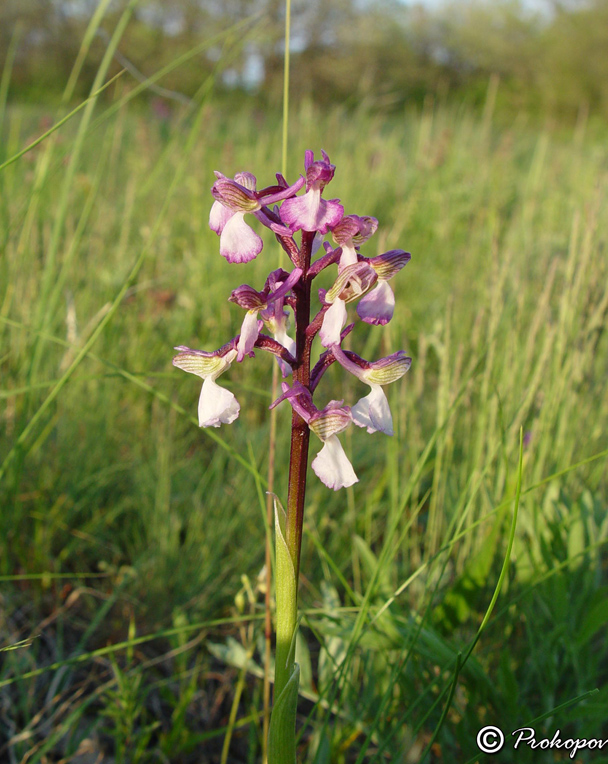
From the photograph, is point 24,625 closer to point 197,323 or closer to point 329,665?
point 329,665

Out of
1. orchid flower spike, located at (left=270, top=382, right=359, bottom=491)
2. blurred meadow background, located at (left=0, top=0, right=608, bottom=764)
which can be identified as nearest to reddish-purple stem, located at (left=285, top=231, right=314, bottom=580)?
orchid flower spike, located at (left=270, top=382, right=359, bottom=491)

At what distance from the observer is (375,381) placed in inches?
26.2

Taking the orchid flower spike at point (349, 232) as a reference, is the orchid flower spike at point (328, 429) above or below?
below

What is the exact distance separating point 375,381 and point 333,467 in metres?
0.11

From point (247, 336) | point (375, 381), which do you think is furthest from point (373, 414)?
point (247, 336)

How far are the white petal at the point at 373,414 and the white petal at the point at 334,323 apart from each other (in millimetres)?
76

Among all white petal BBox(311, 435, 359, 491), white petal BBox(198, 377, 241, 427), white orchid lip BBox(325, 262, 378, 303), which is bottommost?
white petal BBox(311, 435, 359, 491)

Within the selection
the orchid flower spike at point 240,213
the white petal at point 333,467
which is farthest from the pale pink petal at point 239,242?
the white petal at point 333,467

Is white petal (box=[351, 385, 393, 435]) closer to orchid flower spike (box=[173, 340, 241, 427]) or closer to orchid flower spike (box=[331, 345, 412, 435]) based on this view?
orchid flower spike (box=[331, 345, 412, 435])

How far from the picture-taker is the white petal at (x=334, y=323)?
0.61 meters

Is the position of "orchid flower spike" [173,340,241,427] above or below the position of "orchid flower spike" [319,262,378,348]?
below

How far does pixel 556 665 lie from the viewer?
987 mm

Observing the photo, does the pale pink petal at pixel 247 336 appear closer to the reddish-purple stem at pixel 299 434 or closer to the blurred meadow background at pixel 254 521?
the reddish-purple stem at pixel 299 434

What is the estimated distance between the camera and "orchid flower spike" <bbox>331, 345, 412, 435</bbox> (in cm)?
63
